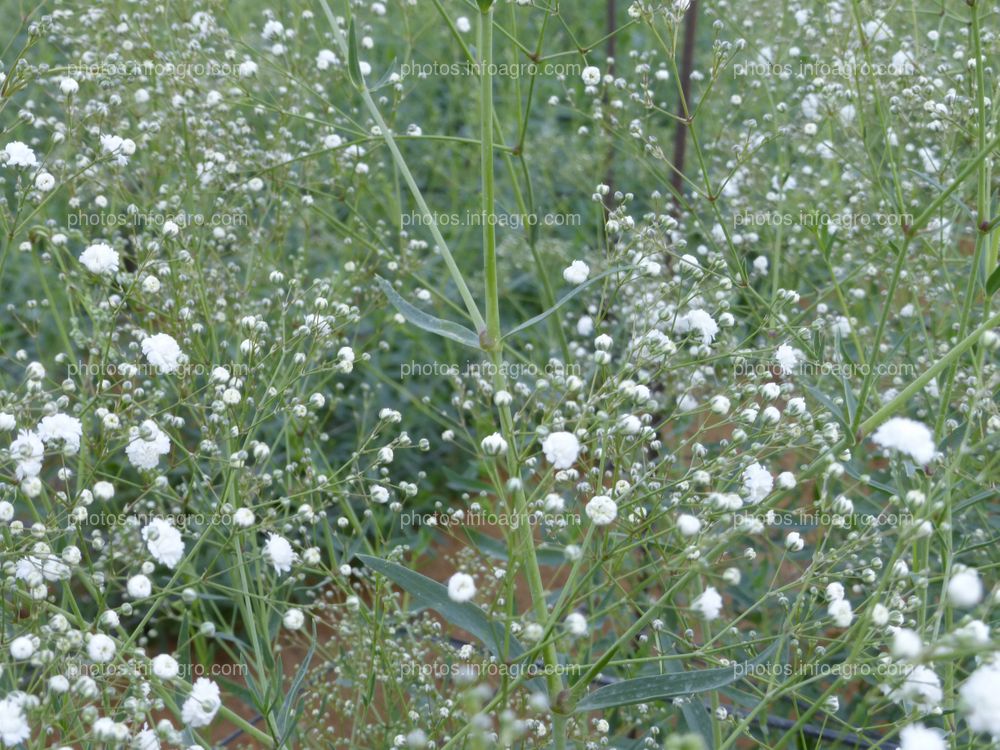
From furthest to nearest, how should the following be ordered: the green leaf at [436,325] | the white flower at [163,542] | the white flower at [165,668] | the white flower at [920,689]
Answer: the green leaf at [436,325], the white flower at [163,542], the white flower at [165,668], the white flower at [920,689]

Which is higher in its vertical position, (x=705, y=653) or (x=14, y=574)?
(x=705, y=653)

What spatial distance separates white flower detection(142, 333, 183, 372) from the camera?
2291 millimetres

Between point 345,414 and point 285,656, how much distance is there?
3.94 ft

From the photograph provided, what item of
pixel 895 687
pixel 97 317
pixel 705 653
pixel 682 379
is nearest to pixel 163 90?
pixel 97 317

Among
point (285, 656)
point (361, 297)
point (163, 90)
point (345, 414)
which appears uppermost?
point (163, 90)

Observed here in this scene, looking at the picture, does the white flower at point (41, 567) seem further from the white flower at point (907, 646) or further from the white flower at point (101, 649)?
the white flower at point (907, 646)

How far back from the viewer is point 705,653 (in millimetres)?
1895

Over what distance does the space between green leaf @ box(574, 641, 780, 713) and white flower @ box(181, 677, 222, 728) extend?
2.15ft

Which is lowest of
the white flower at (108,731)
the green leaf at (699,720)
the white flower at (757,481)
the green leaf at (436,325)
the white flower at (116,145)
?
the green leaf at (699,720)

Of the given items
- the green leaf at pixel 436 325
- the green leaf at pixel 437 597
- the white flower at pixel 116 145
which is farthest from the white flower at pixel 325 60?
the green leaf at pixel 437 597

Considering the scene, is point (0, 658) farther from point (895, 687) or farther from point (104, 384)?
point (895, 687)

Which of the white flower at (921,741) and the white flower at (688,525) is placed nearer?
the white flower at (921,741)

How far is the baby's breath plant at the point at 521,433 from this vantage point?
1.84m

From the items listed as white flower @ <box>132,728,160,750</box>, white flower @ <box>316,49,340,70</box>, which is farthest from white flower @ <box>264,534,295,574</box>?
white flower @ <box>316,49,340,70</box>
